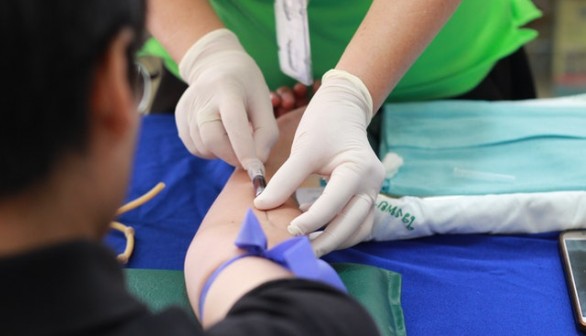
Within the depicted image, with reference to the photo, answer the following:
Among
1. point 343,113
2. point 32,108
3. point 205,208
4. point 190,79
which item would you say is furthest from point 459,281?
point 32,108

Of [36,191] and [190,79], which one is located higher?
[36,191]

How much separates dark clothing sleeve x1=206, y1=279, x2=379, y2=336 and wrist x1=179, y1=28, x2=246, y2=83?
58 cm

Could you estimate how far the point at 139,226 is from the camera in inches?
44.9

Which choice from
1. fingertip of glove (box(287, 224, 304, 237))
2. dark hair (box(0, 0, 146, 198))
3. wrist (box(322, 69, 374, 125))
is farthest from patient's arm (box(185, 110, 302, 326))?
dark hair (box(0, 0, 146, 198))

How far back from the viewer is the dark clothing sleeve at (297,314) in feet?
1.93

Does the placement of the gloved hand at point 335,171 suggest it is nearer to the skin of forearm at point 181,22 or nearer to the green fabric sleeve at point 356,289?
the green fabric sleeve at point 356,289

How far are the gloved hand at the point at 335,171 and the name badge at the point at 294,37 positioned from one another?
101 mm

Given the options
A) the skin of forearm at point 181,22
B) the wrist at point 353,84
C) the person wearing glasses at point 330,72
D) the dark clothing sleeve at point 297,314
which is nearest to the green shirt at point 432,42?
the person wearing glasses at point 330,72

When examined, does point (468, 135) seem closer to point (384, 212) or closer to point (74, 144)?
point (384, 212)

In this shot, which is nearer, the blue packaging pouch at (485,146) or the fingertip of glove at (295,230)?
the fingertip of glove at (295,230)

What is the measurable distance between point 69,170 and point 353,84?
24.2 inches

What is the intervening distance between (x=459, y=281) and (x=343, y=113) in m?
0.26

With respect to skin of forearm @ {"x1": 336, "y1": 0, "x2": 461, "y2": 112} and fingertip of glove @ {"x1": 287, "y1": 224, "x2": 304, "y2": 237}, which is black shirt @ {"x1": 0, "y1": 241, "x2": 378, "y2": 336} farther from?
skin of forearm @ {"x1": 336, "y1": 0, "x2": 461, "y2": 112}

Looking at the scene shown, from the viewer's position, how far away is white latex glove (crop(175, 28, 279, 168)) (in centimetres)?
110
